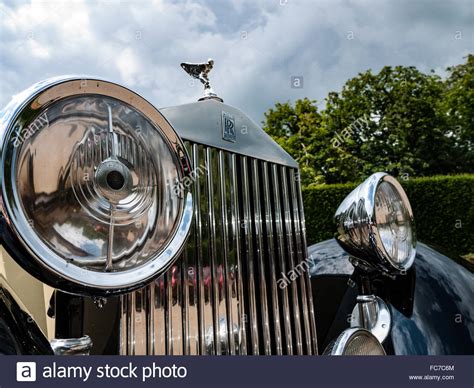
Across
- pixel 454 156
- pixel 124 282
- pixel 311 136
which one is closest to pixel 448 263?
pixel 124 282

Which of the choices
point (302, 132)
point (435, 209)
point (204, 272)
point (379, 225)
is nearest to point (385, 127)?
point (302, 132)

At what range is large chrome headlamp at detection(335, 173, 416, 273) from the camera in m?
1.60

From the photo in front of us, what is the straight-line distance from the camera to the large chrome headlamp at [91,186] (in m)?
0.78

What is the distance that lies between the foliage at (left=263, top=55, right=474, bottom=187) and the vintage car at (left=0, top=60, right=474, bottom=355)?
1257 centimetres

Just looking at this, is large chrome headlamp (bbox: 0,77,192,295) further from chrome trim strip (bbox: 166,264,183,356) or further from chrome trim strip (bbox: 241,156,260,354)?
chrome trim strip (bbox: 241,156,260,354)

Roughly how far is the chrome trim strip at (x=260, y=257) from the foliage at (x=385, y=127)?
12.8m

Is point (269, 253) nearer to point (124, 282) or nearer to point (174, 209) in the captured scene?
point (174, 209)

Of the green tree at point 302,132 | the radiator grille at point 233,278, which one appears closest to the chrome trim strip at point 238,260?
the radiator grille at point 233,278

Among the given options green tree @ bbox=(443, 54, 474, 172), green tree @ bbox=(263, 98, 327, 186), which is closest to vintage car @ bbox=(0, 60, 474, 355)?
green tree @ bbox=(263, 98, 327, 186)

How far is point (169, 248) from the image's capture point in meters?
0.96

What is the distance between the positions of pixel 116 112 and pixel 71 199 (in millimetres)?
212

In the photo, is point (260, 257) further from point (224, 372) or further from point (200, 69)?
point (200, 69)

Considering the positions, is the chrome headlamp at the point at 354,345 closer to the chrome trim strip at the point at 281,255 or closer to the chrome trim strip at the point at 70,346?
the chrome trim strip at the point at 281,255

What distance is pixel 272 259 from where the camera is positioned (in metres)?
1.53
